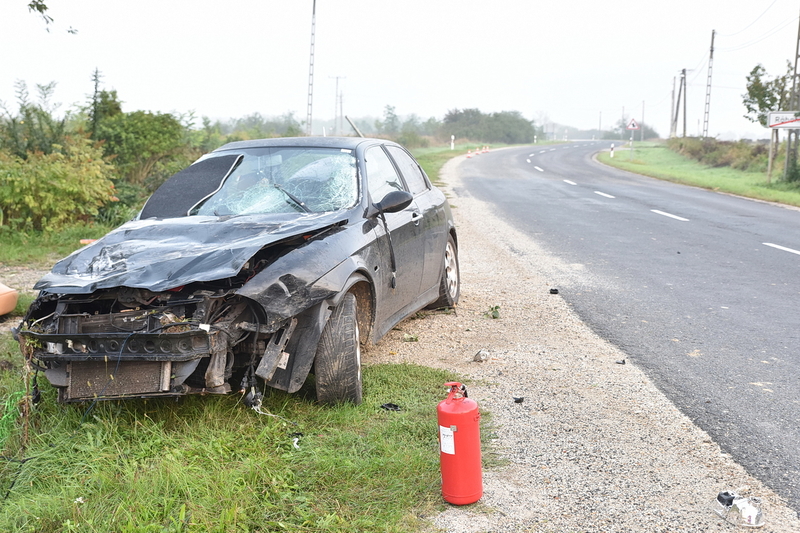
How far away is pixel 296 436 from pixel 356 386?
0.52 m

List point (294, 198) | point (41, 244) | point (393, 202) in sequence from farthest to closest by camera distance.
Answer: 1. point (41, 244)
2. point (294, 198)
3. point (393, 202)

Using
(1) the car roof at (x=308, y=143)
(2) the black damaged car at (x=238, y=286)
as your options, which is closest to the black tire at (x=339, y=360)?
(2) the black damaged car at (x=238, y=286)

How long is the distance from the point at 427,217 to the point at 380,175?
Answer: 26.7 inches

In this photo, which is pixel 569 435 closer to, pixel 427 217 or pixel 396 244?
pixel 396 244

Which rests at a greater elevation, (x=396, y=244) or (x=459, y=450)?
(x=396, y=244)

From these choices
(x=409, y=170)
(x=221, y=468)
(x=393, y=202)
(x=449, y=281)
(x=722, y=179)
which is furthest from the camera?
(x=722, y=179)

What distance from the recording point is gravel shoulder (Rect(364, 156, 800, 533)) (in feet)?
10.2

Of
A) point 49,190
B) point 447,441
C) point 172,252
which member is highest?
point 49,190

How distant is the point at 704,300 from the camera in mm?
7285

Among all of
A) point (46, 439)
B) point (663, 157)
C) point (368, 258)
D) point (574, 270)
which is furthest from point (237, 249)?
point (663, 157)

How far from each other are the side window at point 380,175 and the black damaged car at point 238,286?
25mm

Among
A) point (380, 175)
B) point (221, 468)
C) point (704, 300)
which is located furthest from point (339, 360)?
point (704, 300)

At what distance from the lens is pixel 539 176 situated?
27703 millimetres

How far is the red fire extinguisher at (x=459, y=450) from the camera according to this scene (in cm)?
312
